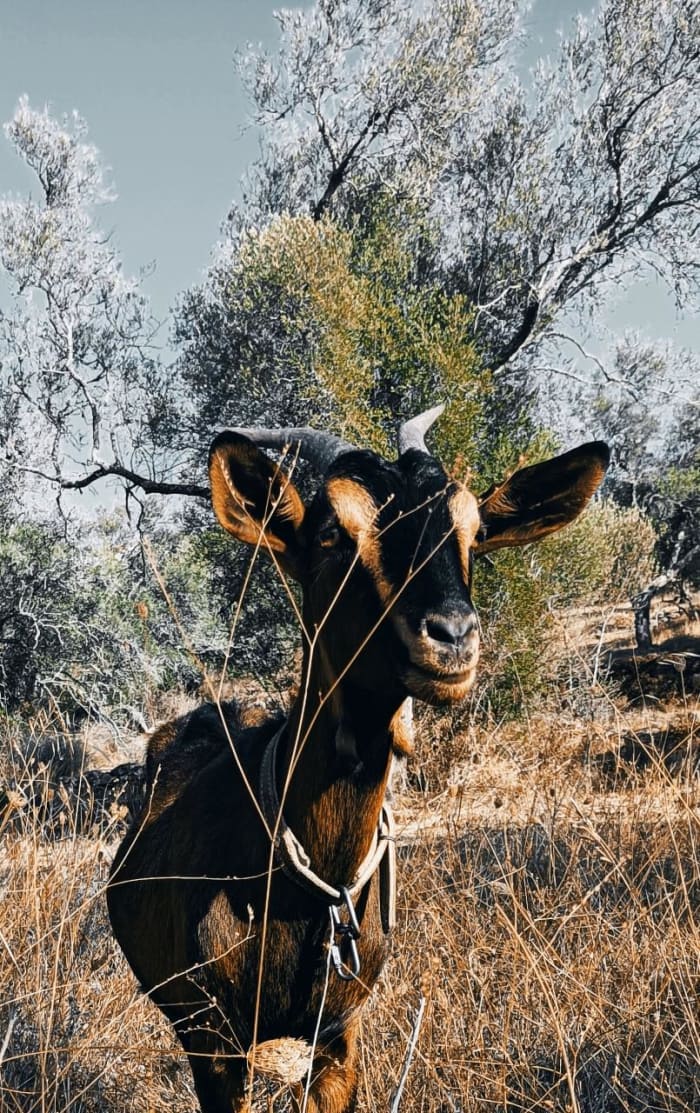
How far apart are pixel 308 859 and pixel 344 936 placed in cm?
28

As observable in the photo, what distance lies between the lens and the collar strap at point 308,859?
2.46 meters

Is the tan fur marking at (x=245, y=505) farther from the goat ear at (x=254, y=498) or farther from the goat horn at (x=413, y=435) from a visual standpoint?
the goat horn at (x=413, y=435)

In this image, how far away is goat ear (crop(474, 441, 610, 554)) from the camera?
272cm

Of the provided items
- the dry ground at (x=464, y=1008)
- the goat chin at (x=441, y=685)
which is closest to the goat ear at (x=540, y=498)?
the goat chin at (x=441, y=685)

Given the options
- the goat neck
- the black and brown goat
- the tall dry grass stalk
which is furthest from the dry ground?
the goat neck

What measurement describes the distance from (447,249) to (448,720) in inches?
297

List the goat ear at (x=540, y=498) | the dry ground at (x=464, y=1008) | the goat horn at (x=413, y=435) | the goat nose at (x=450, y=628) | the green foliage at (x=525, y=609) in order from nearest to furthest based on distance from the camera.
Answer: the goat nose at (x=450, y=628) < the goat ear at (x=540, y=498) < the dry ground at (x=464, y=1008) < the goat horn at (x=413, y=435) < the green foliage at (x=525, y=609)

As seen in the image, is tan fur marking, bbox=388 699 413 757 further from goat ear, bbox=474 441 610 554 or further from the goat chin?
goat ear, bbox=474 441 610 554

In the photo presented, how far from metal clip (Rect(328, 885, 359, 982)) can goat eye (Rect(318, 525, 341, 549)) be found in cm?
94

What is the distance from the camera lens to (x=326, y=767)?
251cm

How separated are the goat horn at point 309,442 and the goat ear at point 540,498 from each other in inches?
21.7

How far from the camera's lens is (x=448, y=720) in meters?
9.38

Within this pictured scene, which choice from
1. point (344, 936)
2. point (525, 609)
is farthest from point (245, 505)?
point (525, 609)

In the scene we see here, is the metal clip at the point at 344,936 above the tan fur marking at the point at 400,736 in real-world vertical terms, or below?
below
